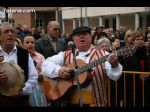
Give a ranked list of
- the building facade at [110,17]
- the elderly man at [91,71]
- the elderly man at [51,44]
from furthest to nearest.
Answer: the building facade at [110,17] < the elderly man at [51,44] < the elderly man at [91,71]

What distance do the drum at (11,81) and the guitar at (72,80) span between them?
0.53m

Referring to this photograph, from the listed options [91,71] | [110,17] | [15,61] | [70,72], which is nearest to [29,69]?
[15,61]

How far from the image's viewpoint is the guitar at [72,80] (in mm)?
4145

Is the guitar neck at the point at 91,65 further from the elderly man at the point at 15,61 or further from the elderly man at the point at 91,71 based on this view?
the elderly man at the point at 15,61

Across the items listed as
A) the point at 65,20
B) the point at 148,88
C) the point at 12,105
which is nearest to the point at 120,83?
the point at 148,88

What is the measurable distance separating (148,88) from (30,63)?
202cm

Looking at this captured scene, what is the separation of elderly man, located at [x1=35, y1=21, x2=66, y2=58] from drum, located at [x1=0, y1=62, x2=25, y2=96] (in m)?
2.01

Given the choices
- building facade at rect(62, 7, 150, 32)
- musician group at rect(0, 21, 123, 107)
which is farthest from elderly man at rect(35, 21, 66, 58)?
building facade at rect(62, 7, 150, 32)

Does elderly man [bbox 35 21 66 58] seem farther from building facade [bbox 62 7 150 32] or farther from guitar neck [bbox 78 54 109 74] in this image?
building facade [bbox 62 7 150 32]

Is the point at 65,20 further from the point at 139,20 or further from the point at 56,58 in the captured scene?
the point at 56,58

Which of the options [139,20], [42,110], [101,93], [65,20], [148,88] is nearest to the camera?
[42,110]

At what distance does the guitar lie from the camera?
13.6 feet

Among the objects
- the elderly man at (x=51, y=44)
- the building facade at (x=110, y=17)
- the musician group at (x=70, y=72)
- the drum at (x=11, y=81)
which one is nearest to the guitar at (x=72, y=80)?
the musician group at (x=70, y=72)

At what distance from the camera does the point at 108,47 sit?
264 inches
